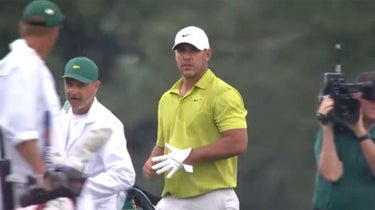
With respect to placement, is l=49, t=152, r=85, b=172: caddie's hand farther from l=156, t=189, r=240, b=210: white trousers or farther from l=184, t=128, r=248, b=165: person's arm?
l=156, t=189, r=240, b=210: white trousers

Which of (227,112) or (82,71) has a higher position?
(82,71)

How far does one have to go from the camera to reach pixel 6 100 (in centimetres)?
655

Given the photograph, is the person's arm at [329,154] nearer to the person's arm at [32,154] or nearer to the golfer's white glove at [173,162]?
the golfer's white glove at [173,162]

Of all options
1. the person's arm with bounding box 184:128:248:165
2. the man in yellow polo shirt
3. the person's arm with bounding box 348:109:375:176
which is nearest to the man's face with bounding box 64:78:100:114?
the man in yellow polo shirt

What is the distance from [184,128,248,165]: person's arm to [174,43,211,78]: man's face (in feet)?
1.40

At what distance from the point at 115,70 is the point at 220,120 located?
526cm

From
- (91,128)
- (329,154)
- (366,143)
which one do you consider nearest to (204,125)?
(91,128)

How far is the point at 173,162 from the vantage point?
826cm

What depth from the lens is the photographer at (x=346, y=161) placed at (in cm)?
780

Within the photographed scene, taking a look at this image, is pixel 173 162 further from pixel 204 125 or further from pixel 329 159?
pixel 329 159

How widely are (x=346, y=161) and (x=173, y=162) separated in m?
1.03

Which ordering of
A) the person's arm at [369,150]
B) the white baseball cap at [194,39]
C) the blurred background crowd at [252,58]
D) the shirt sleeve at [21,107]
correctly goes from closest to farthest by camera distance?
the shirt sleeve at [21,107]
the person's arm at [369,150]
the white baseball cap at [194,39]
the blurred background crowd at [252,58]

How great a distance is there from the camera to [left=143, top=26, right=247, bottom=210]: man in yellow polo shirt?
8.28 m

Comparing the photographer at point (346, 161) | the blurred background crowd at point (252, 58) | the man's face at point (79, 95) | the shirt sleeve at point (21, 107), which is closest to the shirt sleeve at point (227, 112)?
the photographer at point (346, 161)
